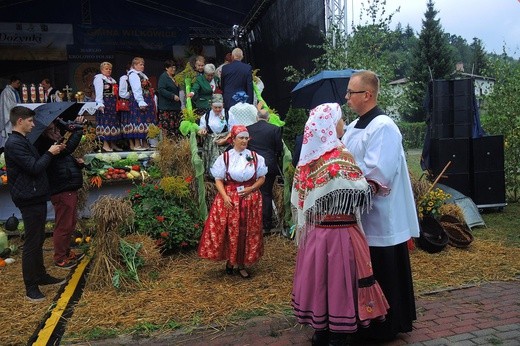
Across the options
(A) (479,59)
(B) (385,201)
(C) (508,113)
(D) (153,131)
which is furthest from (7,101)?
(A) (479,59)

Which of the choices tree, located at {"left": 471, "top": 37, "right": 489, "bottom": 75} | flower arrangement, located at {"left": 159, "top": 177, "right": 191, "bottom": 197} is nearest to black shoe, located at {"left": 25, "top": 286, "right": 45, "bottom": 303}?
flower arrangement, located at {"left": 159, "top": 177, "right": 191, "bottom": 197}

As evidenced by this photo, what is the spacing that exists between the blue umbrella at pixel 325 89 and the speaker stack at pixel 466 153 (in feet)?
6.72

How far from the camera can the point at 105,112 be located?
9.03 m

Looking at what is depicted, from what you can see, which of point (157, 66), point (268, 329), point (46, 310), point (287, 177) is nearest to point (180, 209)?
point (287, 177)

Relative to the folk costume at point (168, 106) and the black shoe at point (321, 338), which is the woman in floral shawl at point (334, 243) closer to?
the black shoe at point (321, 338)

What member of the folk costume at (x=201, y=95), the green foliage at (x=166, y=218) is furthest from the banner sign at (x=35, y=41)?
the green foliage at (x=166, y=218)

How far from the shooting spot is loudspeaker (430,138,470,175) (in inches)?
324

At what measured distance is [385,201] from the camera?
3469mm

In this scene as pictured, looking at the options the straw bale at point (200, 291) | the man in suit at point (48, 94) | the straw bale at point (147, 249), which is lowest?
the straw bale at point (200, 291)

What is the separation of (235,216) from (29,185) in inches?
82.8

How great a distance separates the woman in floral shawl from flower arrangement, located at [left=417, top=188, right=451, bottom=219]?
3.33 metres

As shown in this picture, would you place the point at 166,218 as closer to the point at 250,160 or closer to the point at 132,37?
the point at 250,160

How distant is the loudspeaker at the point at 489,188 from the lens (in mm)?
8328

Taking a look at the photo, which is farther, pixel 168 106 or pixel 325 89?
pixel 168 106
